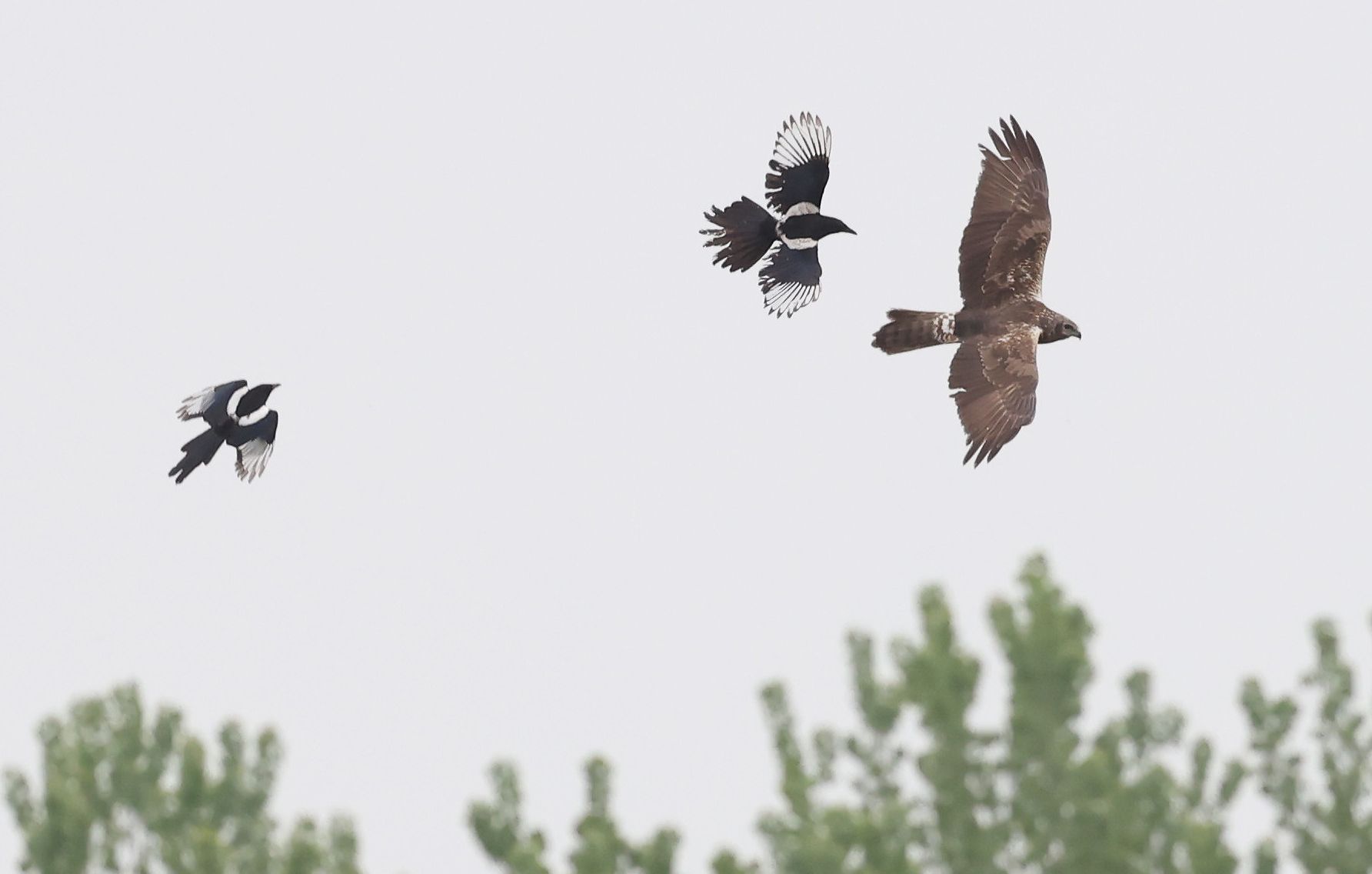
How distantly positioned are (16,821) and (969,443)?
29.1 ft

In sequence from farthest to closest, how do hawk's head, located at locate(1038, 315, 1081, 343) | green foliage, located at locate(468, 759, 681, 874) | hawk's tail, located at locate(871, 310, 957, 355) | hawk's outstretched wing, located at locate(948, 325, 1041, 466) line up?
hawk's head, located at locate(1038, 315, 1081, 343) → hawk's tail, located at locate(871, 310, 957, 355) → hawk's outstretched wing, located at locate(948, 325, 1041, 466) → green foliage, located at locate(468, 759, 681, 874)

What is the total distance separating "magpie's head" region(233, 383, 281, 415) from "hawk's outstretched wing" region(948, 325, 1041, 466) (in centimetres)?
581

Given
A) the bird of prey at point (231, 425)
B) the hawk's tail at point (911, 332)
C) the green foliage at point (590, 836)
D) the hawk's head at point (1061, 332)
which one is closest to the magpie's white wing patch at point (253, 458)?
the bird of prey at point (231, 425)

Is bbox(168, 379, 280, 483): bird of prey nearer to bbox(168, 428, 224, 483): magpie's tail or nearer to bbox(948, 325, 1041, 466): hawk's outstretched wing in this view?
bbox(168, 428, 224, 483): magpie's tail

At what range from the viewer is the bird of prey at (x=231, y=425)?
2012 centimetres

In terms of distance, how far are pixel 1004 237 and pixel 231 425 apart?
6.90 metres

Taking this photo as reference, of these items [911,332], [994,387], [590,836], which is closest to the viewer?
[590,836]

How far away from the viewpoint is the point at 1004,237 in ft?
68.6

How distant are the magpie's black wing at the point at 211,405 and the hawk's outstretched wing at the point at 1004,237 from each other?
6399mm

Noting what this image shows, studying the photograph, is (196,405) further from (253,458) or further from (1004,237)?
(1004,237)

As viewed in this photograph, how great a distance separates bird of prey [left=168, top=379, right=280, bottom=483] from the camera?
20.1 m

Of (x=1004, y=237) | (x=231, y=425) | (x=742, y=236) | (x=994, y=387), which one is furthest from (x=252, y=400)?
(x=1004, y=237)

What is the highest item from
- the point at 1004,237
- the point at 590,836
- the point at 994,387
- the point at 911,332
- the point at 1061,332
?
the point at 1004,237

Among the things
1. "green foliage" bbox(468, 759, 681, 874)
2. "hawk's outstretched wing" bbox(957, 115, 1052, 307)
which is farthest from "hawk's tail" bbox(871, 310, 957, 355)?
"green foliage" bbox(468, 759, 681, 874)
